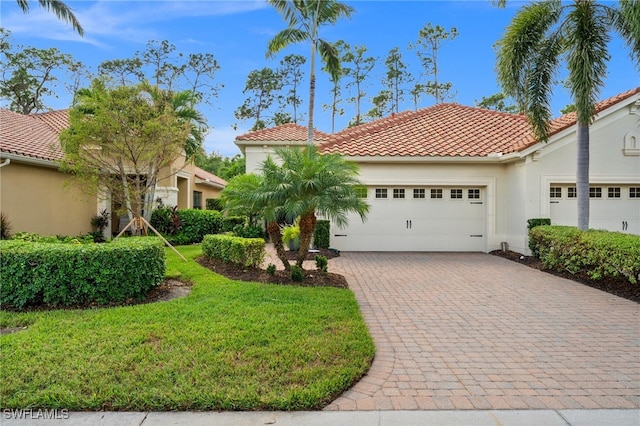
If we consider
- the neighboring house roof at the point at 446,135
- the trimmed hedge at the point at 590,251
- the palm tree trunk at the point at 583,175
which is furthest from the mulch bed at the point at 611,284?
the neighboring house roof at the point at 446,135

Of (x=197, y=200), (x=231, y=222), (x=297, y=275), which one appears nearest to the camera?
(x=297, y=275)

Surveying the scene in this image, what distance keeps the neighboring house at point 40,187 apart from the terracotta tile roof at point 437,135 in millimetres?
6931

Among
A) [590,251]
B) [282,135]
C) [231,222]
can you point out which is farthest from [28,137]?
[590,251]

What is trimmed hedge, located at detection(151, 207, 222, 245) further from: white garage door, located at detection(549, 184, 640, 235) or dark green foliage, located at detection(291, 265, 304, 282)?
white garage door, located at detection(549, 184, 640, 235)

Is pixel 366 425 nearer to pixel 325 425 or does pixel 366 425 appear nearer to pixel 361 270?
pixel 325 425

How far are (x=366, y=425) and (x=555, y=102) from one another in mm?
10699

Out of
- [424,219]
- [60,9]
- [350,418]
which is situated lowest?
[350,418]

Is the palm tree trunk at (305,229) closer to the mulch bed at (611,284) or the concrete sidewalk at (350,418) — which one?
the concrete sidewalk at (350,418)

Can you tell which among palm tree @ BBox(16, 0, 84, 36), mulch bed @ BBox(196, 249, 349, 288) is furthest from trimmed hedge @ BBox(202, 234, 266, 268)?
palm tree @ BBox(16, 0, 84, 36)

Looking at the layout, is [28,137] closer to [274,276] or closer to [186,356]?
[274,276]

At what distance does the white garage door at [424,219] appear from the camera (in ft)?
44.4

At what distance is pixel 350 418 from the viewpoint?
10.4ft

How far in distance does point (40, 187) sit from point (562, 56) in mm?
17156

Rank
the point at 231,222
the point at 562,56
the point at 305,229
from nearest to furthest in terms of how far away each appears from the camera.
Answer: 1. the point at 305,229
2. the point at 562,56
3. the point at 231,222
